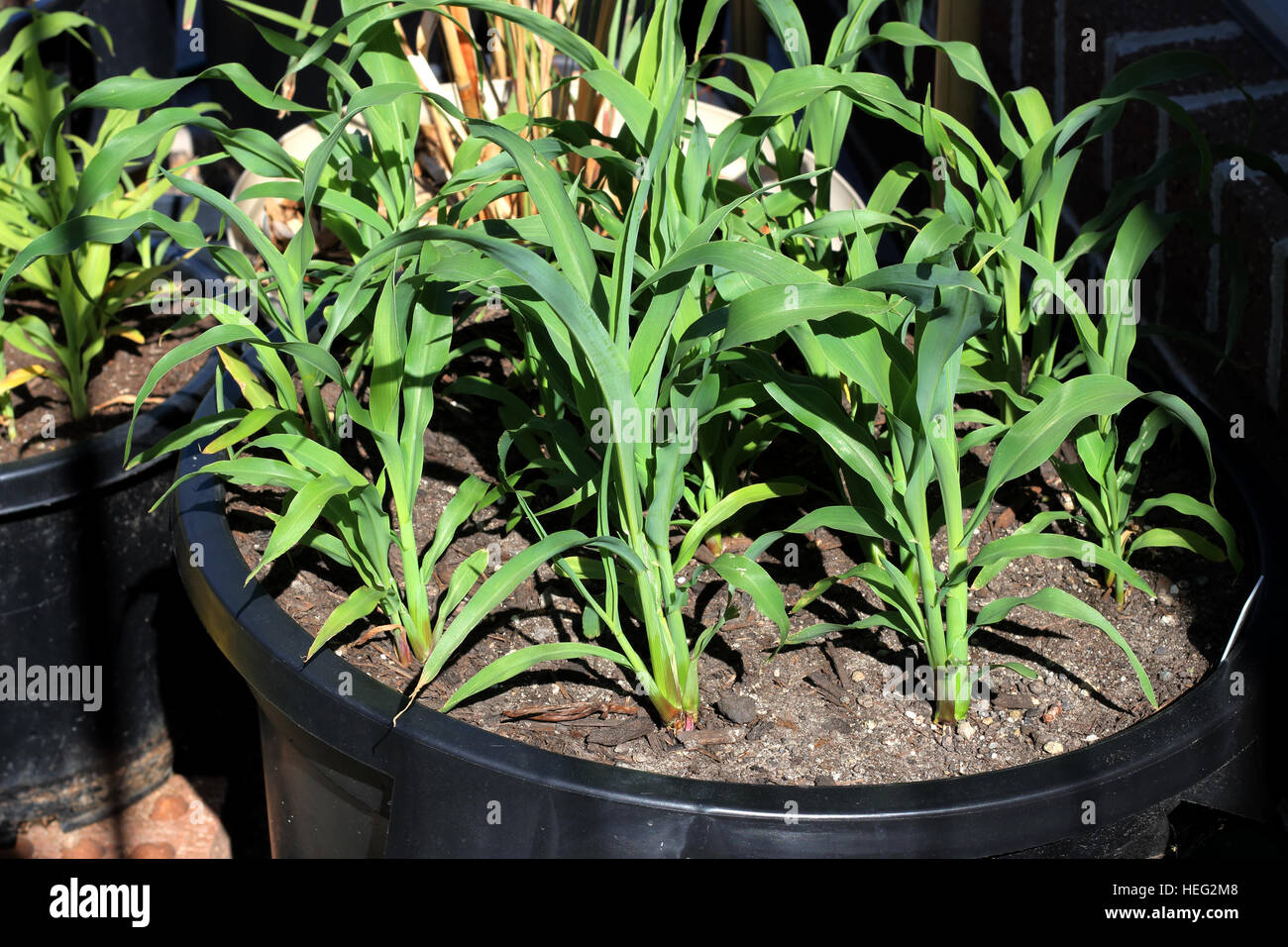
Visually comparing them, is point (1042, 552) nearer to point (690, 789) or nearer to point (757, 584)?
point (757, 584)

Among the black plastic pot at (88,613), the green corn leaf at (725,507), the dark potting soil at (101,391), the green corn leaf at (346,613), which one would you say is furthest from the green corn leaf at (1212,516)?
the dark potting soil at (101,391)

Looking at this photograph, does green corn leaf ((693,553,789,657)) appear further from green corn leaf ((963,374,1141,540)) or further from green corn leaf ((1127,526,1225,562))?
green corn leaf ((1127,526,1225,562))

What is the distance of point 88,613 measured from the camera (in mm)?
1480

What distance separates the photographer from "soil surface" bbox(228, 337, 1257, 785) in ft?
3.11

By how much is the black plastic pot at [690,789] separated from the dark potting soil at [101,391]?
2.09ft

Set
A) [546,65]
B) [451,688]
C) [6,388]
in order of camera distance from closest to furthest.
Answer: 1. [451,688]
2. [6,388]
3. [546,65]

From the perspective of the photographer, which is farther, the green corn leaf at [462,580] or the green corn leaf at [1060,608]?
the green corn leaf at [462,580]

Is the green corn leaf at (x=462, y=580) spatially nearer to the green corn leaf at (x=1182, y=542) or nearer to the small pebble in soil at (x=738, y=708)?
the small pebble in soil at (x=738, y=708)

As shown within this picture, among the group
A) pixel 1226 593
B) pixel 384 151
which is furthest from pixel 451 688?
pixel 1226 593

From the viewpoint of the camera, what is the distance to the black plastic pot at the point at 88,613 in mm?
1401
